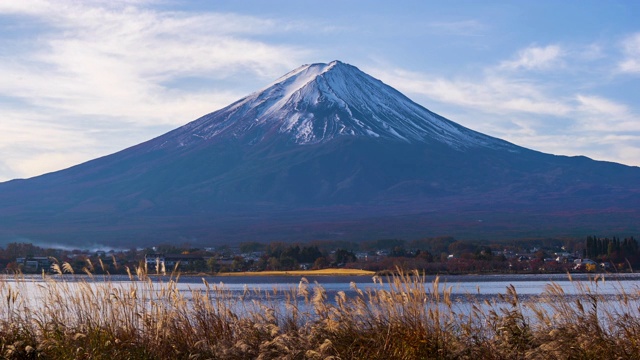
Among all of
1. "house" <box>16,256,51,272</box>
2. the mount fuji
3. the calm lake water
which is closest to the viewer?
the calm lake water

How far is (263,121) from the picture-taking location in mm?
178625

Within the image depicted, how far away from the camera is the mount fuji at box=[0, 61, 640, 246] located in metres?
112

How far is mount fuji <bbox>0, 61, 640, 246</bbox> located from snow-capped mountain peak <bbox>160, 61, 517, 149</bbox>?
351mm

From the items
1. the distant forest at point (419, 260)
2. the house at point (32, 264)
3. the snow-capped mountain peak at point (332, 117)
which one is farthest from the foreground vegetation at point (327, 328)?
the snow-capped mountain peak at point (332, 117)

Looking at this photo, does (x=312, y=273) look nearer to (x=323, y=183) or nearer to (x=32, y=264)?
(x=32, y=264)

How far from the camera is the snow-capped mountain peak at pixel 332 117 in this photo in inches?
6870

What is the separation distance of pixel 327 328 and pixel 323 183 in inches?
5831

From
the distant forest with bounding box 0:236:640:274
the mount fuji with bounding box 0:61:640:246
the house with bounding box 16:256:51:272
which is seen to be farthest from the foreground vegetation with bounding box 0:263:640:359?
the mount fuji with bounding box 0:61:640:246

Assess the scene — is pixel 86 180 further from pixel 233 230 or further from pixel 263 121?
pixel 233 230

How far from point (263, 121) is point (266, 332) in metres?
168

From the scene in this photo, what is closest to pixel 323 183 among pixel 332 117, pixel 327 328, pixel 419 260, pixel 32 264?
pixel 332 117

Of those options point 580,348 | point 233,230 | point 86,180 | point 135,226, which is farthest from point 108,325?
point 86,180

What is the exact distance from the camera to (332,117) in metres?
182

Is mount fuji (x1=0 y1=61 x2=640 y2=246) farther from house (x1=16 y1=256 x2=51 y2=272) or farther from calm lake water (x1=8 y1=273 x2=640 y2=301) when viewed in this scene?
calm lake water (x1=8 y1=273 x2=640 y2=301)
